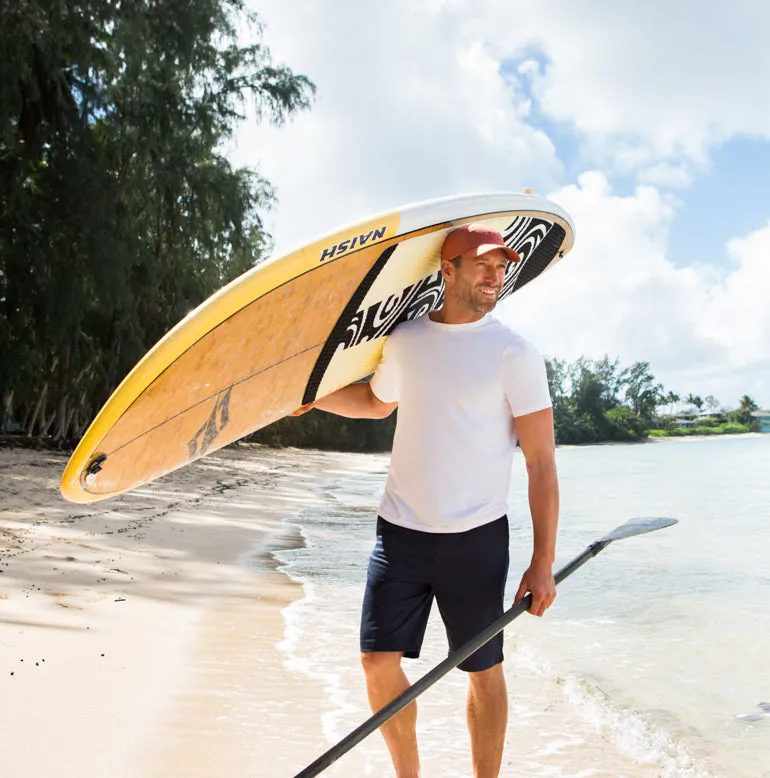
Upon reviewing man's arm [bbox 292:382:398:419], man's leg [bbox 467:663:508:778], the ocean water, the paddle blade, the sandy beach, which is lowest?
the ocean water

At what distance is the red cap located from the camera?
185 centimetres

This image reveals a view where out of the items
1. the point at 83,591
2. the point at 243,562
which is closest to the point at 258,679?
the point at 83,591

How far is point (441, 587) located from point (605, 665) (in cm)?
251

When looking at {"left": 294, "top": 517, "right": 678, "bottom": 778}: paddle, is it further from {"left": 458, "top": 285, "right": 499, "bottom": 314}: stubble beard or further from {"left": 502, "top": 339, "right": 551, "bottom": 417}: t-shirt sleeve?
{"left": 458, "top": 285, "right": 499, "bottom": 314}: stubble beard

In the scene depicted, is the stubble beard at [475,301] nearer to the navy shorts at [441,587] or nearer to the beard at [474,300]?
the beard at [474,300]

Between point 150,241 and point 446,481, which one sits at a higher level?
point 150,241

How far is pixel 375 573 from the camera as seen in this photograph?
1875 millimetres

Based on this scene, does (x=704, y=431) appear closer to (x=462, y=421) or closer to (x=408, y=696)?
(x=462, y=421)

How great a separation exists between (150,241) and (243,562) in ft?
31.9

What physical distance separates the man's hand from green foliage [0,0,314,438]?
972 cm

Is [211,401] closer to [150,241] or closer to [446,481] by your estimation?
[446,481]

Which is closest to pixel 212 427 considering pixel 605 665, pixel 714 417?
pixel 605 665

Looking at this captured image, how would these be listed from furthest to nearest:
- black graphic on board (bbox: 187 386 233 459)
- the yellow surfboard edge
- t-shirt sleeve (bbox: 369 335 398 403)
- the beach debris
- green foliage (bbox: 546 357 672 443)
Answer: green foliage (bbox: 546 357 672 443)
the beach debris
black graphic on board (bbox: 187 386 233 459)
t-shirt sleeve (bbox: 369 335 398 403)
the yellow surfboard edge

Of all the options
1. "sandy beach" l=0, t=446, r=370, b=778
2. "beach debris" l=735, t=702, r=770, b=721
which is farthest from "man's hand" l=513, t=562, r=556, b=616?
"beach debris" l=735, t=702, r=770, b=721
